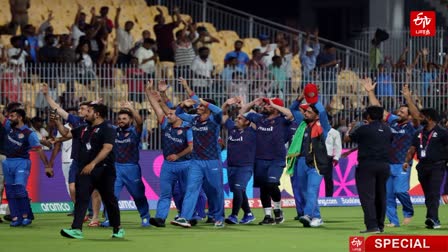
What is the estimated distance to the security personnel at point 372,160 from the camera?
A: 2080cm

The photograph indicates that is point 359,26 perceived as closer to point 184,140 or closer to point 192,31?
point 192,31

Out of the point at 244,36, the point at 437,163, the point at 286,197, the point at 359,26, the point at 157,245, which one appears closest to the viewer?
the point at 157,245

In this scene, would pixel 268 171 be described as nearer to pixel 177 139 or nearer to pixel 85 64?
pixel 177 139

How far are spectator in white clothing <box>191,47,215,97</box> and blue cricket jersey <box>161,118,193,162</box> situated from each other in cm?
748

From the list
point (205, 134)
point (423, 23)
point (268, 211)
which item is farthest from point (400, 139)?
point (423, 23)

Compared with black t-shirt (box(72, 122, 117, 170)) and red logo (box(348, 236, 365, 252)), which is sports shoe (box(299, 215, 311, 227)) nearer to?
black t-shirt (box(72, 122, 117, 170))

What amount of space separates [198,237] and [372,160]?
2.96m

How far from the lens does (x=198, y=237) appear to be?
20625 mm

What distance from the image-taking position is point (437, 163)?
2272 cm

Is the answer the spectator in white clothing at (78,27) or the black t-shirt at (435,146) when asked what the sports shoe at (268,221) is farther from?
the spectator in white clothing at (78,27)

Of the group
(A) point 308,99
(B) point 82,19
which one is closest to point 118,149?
(A) point 308,99

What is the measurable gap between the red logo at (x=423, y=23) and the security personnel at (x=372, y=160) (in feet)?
49.6

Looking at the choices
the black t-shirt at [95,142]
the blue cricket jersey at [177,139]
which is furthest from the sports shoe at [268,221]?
the black t-shirt at [95,142]

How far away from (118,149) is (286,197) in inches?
347
